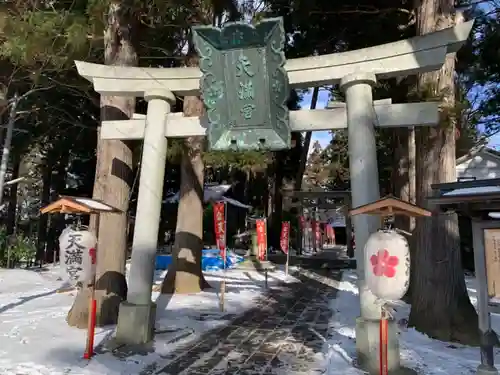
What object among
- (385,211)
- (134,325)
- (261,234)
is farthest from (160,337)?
(261,234)

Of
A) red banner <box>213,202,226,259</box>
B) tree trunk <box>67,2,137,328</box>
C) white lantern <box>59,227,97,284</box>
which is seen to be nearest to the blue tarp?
red banner <box>213,202,226,259</box>

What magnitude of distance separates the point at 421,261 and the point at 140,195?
4907 mm

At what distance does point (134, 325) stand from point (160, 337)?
25.4 inches

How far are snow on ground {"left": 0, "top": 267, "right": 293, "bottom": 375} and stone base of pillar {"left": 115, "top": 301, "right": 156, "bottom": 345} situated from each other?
29 centimetres

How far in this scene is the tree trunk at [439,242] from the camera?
6.98 m

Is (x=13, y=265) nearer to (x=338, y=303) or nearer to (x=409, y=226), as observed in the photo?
(x=338, y=303)

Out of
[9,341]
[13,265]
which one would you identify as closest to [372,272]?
[9,341]

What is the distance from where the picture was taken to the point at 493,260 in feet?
15.3

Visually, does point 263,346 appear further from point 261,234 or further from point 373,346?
point 261,234

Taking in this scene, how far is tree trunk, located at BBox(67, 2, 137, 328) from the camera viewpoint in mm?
7641

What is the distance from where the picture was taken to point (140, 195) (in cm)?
698

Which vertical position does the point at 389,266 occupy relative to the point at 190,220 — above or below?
below

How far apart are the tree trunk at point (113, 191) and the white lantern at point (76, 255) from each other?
1224mm

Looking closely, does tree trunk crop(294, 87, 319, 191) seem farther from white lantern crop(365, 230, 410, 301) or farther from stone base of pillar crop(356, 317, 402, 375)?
white lantern crop(365, 230, 410, 301)
